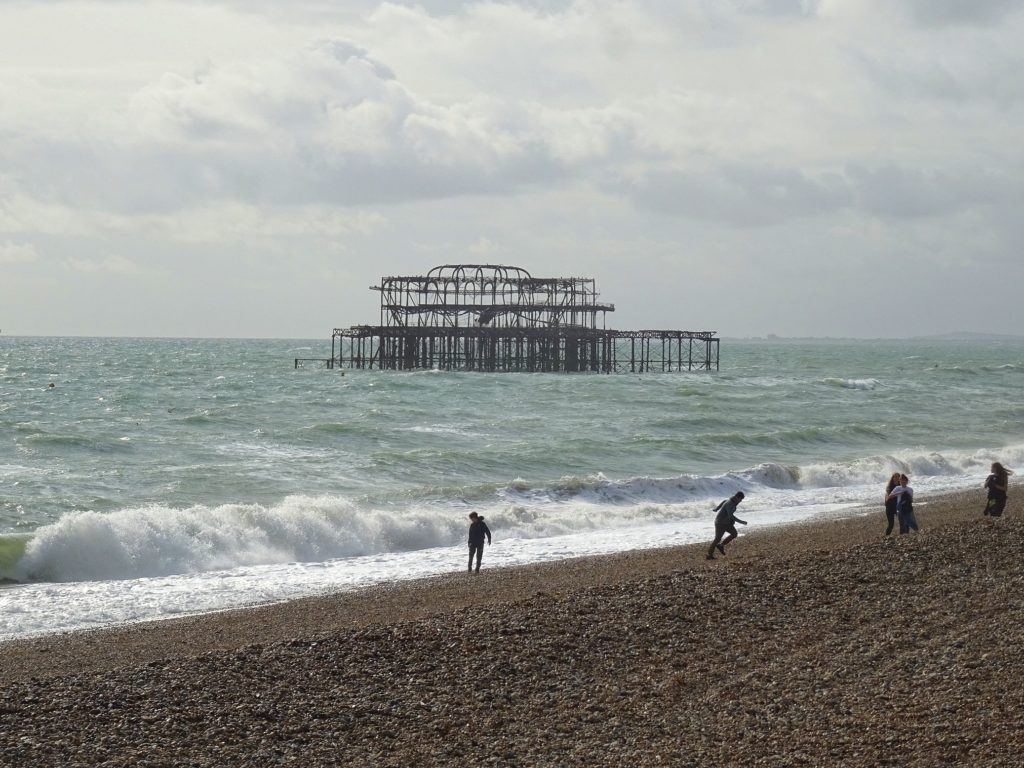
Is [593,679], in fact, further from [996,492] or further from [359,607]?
[996,492]

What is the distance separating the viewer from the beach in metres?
8.15

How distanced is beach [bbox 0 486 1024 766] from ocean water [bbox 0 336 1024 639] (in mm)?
4624

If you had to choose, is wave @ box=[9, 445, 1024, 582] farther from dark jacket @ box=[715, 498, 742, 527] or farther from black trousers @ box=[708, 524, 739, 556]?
dark jacket @ box=[715, 498, 742, 527]

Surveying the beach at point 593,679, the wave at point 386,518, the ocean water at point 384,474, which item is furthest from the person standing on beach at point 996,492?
the wave at point 386,518

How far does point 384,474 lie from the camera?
2844cm

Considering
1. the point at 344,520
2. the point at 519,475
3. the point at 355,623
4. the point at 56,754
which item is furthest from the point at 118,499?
the point at 56,754

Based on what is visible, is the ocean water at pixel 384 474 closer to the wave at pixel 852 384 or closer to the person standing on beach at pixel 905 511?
the person standing on beach at pixel 905 511

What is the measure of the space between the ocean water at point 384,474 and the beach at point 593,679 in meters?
4.62

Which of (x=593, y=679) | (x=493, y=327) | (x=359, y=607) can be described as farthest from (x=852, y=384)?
(x=593, y=679)

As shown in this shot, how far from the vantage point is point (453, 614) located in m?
12.0

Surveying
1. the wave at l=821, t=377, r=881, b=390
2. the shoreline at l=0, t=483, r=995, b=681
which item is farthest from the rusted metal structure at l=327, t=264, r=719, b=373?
the shoreline at l=0, t=483, r=995, b=681

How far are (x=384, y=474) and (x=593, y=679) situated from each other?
754 inches

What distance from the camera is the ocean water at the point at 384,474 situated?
1814 centimetres

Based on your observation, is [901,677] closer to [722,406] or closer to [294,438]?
[294,438]
